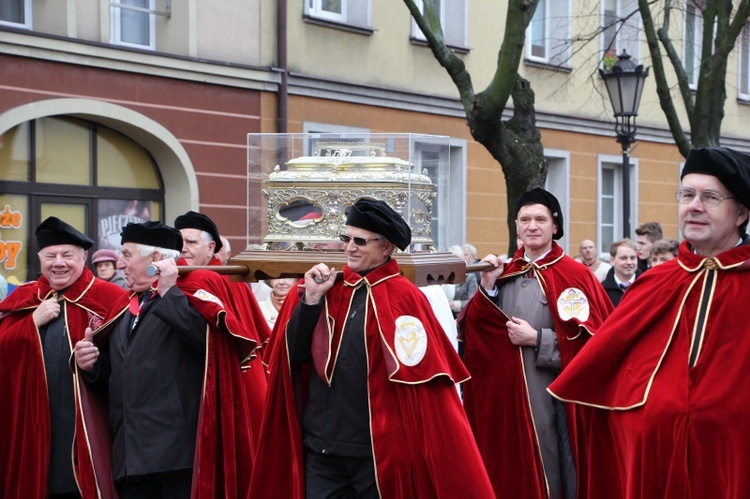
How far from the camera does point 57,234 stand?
7.06 metres

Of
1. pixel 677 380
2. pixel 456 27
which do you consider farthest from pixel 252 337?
pixel 456 27

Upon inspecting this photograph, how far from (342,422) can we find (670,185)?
63.7 feet

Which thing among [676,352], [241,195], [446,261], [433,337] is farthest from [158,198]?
[676,352]

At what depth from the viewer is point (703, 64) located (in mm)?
15133

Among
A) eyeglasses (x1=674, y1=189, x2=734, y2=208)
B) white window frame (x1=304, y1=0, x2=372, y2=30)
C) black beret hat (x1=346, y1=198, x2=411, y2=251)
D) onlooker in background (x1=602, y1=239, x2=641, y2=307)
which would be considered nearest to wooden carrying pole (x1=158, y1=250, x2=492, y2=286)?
black beret hat (x1=346, y1=198, x2=411, y2=251)

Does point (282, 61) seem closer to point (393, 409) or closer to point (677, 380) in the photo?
point (393, 409)

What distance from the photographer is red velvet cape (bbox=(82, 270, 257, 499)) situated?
6605 millimetres

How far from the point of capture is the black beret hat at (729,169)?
4.73m

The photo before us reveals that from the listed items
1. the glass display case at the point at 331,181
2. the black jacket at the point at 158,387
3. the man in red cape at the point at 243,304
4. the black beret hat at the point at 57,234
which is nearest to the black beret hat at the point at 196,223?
the man in red cape at the point at 243,304

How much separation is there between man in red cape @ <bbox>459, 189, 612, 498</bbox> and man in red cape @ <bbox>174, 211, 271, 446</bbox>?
1.29 metres

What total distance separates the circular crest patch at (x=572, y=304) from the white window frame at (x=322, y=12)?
9990 mm

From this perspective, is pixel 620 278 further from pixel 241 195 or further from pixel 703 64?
pixel 241 195

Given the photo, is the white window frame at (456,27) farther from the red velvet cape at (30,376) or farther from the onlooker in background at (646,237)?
the red velvet cape at (30,376)

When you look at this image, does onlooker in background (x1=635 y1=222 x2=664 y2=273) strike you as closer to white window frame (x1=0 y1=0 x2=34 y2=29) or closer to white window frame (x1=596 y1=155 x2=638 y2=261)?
white window frame (x1=0 y1=0 x2=34 y2=29)
